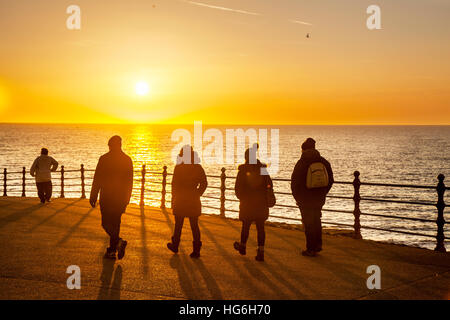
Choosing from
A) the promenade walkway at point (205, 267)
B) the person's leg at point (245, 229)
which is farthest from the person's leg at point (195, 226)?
the person's leg at point (245, 229)

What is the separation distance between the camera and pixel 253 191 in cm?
941

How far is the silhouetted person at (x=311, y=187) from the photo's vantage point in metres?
9.72

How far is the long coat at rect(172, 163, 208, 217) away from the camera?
30.9 feet

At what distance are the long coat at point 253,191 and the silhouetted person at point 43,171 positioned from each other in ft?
34.5

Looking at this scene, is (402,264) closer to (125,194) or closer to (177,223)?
(177,223)

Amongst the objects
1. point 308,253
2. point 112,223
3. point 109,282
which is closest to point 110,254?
point 112,223

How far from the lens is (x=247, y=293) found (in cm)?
714

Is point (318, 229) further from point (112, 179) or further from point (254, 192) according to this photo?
point (112, 179)

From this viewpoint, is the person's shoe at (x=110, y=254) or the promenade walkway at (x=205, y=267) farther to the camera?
the person's shoe at (x=110, y=254)

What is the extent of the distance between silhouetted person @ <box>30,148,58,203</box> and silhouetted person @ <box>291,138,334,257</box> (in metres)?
10.8

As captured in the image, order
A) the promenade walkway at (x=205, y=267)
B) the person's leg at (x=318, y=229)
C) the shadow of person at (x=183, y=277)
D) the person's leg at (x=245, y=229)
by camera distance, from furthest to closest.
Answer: the person's leg at (x=318, y=229), the person's leg at (x=245, y=229), the promenade walkway at (x=205, y=267), the shadow of person at (x=183, y=277)

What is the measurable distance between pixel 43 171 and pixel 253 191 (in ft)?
36.6

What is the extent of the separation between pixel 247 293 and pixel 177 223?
9.60 feet

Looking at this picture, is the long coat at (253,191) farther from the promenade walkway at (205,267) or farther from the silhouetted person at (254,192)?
the promenade walkway at (205,267)
